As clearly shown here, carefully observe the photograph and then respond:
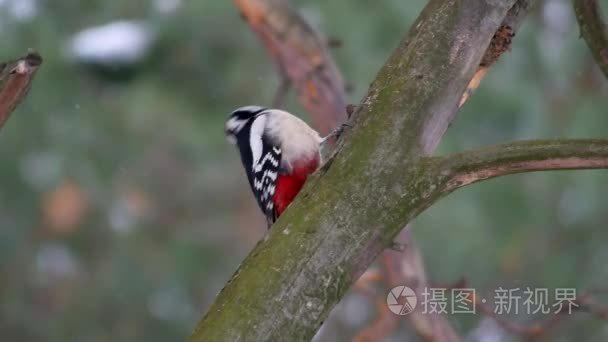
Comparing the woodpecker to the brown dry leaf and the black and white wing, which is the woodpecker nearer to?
the black and white wing

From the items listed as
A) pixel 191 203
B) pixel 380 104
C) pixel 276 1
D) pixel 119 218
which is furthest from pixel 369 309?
pixel 380 104

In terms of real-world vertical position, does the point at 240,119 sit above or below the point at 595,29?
above

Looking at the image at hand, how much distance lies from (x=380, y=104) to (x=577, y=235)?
4677 millimetres

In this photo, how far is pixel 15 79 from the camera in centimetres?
253

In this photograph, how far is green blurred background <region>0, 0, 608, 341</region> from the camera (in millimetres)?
6441

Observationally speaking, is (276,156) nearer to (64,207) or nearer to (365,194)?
(365,194)

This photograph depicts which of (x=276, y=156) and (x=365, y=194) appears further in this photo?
(x=276, y=156)

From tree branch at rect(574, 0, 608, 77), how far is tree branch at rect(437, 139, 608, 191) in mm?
377

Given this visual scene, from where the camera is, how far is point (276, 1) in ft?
16.3

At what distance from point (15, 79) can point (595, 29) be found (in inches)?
64.1

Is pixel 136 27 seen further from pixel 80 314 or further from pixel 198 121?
pixel 80 314

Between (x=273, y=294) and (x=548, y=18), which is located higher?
(x=548, y=18)
